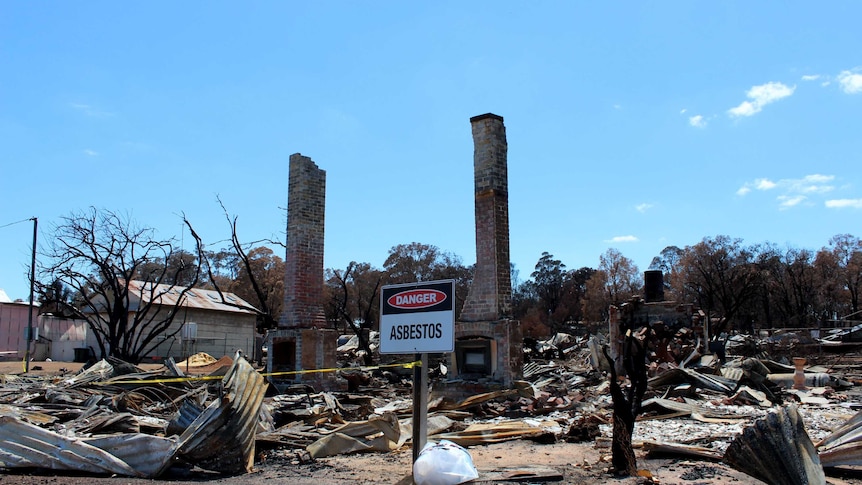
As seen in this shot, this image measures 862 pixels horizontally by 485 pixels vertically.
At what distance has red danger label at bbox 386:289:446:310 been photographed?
5.99 metres

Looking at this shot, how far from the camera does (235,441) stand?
7.09 m

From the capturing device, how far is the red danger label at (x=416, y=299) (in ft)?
19.6

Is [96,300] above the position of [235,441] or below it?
above

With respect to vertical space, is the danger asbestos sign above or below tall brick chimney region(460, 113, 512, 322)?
below

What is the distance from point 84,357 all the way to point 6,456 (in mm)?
33254

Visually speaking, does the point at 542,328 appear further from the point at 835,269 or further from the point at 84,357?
the point at 84,357

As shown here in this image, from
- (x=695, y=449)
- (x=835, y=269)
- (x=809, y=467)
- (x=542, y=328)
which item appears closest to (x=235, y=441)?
(x=695, y=449)

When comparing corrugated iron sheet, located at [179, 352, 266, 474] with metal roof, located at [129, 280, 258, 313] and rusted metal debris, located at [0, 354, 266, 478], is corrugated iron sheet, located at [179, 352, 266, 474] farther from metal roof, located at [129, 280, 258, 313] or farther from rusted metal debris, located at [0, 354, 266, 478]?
metal roof, located at [129, 280, 258, 313]

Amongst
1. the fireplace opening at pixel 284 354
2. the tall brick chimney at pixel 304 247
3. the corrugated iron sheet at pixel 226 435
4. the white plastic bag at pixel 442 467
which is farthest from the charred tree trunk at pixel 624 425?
the fireplace opening at pixel 284 354

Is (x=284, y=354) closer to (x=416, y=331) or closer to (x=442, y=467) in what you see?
(x=416, y=331)

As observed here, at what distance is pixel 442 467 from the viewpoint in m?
5.70

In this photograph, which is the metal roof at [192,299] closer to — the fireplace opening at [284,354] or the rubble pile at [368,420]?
the rubble pile at [368,420]

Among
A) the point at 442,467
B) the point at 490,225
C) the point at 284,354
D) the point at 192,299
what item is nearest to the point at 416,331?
the point at 442,467

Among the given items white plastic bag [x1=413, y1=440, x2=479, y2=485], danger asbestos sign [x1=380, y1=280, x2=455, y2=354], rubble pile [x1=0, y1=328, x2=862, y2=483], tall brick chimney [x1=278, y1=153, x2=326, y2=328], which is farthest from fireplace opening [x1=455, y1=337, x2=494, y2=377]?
white plastic bag [x1=413, y1=440, x2=479, y2=485]
